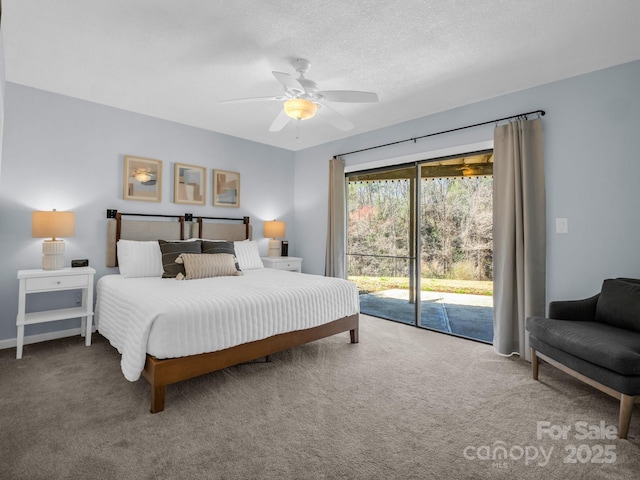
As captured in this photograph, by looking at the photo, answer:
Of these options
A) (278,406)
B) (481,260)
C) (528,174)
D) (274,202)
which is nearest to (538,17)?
(528,174)

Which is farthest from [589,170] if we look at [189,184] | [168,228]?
[168,228]

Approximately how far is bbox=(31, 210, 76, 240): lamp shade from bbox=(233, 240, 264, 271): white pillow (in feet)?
5.72

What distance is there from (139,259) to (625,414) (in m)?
4.12

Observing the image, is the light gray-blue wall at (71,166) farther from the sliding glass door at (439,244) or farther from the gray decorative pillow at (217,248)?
the sliding glass door at (439,244)

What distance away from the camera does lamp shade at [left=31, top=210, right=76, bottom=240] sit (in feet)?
10.1

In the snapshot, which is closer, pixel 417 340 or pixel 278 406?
pixel 278 406

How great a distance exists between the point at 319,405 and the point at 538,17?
9.75ft

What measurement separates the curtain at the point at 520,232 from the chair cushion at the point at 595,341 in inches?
22.8

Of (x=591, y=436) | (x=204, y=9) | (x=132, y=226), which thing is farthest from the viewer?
(x=132, y=226)

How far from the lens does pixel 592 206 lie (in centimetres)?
283

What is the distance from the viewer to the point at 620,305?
92.7 inches

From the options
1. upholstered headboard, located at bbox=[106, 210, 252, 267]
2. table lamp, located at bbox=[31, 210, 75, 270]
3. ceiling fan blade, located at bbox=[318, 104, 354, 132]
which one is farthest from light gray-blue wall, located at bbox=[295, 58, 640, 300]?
table lamp, located at bbox=[31, 210, 75, 270]

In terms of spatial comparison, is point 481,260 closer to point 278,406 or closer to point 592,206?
point 592,206

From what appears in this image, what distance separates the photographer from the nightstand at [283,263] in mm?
4941
